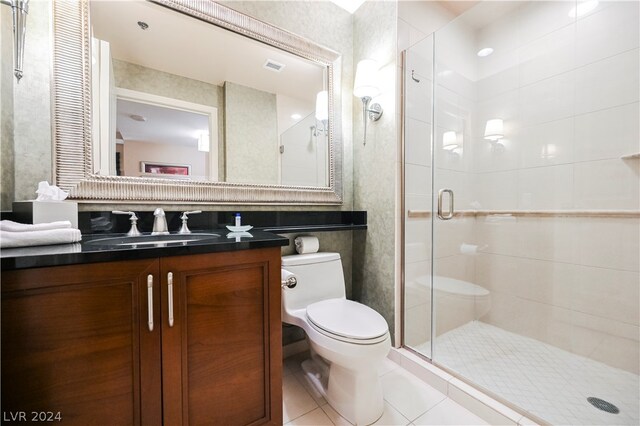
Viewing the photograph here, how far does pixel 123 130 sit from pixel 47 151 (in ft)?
0.97

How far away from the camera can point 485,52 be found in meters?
1.96

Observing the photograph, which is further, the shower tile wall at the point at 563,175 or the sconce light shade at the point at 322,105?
the sconce light shade at the point at 322,105

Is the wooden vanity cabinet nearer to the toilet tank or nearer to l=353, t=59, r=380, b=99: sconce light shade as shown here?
the toilet tank

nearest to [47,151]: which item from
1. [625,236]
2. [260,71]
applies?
[260,71]

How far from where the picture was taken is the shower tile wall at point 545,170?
1371 mm

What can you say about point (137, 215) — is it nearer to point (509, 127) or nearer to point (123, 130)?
point (123, 130)

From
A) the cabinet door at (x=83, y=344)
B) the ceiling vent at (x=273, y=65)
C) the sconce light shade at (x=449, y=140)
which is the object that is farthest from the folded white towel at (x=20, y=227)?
the sconce light shade at (x=449, y=140)

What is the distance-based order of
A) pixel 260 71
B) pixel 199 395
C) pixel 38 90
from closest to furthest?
pixel 199 395
pixel 38 90
pixel 260 71

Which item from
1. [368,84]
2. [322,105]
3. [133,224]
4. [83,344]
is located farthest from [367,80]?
[83,344]

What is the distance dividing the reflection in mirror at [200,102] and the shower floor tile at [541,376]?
1.43 m

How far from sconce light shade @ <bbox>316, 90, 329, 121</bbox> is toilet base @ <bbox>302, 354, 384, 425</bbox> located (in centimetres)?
155

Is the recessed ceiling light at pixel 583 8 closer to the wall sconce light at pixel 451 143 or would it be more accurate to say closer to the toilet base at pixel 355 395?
the wall sconce light at pixel 451 143

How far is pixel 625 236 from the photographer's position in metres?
1.35

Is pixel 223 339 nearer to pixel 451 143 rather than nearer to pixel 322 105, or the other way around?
pixel 322 105
